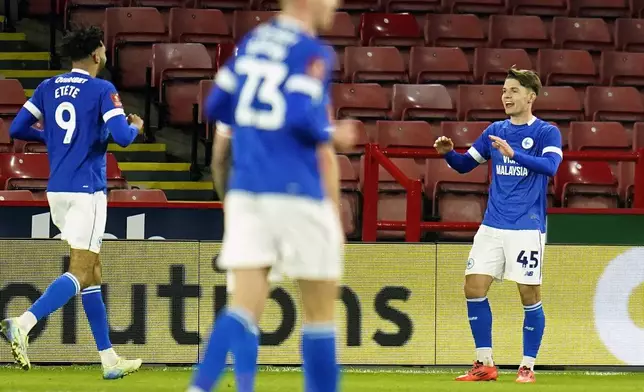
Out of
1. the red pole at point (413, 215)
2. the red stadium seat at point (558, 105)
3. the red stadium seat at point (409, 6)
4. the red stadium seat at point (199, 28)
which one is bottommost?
the red pole at point (413, 215)

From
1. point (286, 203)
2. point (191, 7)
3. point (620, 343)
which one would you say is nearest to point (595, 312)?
point (620, 343)

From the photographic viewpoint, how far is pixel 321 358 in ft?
14.5

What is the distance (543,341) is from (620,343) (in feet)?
1.69

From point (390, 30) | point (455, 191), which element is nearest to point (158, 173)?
point (455, 191)

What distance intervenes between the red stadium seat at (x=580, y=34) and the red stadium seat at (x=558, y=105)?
140 cm

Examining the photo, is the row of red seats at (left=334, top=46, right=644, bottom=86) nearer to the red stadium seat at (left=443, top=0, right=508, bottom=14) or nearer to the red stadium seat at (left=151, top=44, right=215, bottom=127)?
the red stadium seat at (left=443, top=0, right=508, bottom=14)

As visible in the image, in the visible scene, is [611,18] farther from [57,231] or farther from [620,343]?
[57,231]

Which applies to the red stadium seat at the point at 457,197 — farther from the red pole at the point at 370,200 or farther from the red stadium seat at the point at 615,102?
the red stadium seat at the point at 615,102

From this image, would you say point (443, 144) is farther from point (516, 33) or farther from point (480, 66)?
point (516, 33)

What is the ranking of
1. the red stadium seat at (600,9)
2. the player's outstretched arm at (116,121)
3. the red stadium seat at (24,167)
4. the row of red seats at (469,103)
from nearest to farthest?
the player's outstretched arm at (116,121) < the red stadium seat at (24,167) < the row of red seats at (469,103) < the red stadium seat at (600,9)

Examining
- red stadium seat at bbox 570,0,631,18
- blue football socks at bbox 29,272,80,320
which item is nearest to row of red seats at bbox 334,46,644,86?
red stadium seat at bbox 570,0,631,18

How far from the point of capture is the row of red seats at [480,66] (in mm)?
13094

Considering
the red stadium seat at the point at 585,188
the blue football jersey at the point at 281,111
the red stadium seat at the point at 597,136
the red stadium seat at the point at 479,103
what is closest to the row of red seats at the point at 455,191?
the red stadium seat at the point at 585,188

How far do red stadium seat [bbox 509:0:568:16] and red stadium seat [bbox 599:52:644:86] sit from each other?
4.55 ft
